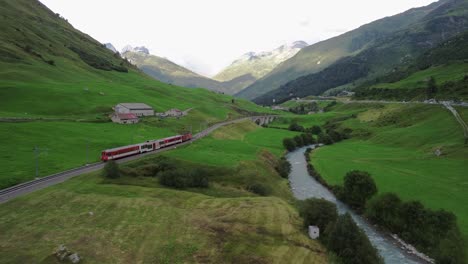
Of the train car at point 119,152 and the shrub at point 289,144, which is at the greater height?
the train car at point 119,152

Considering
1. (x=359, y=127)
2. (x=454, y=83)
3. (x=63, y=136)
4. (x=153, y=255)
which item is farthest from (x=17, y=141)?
(x=454, y=83)

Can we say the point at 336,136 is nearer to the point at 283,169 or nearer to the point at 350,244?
the point at 283,169

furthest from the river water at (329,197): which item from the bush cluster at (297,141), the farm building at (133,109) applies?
the farm building at (133,109)

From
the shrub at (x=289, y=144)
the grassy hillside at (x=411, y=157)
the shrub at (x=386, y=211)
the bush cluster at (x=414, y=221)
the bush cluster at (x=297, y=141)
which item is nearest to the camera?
the bush cluster at (x=414, y=221)

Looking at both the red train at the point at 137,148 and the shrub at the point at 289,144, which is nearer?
the red train at the point at 137,148

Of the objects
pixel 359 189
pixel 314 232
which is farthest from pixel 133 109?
pixel 314 232

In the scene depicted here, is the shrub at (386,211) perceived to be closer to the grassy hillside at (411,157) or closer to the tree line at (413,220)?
the tree line at (413,220)

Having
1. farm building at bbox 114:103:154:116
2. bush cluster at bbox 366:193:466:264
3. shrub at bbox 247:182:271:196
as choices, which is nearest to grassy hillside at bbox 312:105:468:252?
bush cluster at bbox 366:193:466:264
